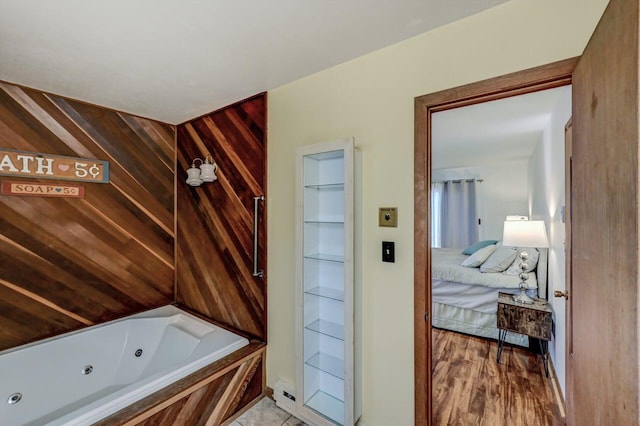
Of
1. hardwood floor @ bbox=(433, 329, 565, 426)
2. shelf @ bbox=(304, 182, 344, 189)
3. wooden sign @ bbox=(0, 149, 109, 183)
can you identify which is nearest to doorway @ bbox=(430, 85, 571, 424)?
hardwood floor @ bbox=(433, 329, 565, 426)

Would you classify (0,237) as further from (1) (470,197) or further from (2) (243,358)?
(1) (470,197)

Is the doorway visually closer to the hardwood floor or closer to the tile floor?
the hardwood floor

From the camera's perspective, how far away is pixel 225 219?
2.41 m

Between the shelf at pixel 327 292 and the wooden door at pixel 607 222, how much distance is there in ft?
3.74

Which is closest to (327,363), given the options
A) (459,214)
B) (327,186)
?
(327,186)

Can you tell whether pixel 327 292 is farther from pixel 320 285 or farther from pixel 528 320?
pixel 528 320

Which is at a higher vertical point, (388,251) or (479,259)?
(388,251)

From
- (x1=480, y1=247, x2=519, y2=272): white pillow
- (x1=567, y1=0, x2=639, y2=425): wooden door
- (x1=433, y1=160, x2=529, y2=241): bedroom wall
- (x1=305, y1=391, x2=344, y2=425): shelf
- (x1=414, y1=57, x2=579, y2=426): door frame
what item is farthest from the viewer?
(x1=433, y1=160, x2=529, y2=241): bedroom wall

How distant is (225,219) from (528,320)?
283cm

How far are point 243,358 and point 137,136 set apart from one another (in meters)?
2.17

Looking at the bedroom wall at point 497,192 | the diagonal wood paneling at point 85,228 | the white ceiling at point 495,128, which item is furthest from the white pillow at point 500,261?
the diagonal wood paneling at point 85,228

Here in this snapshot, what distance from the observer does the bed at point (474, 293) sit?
295 cm

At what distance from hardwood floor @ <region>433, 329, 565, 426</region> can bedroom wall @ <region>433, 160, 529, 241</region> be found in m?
3.13

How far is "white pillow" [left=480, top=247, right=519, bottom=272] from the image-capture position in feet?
10.6
